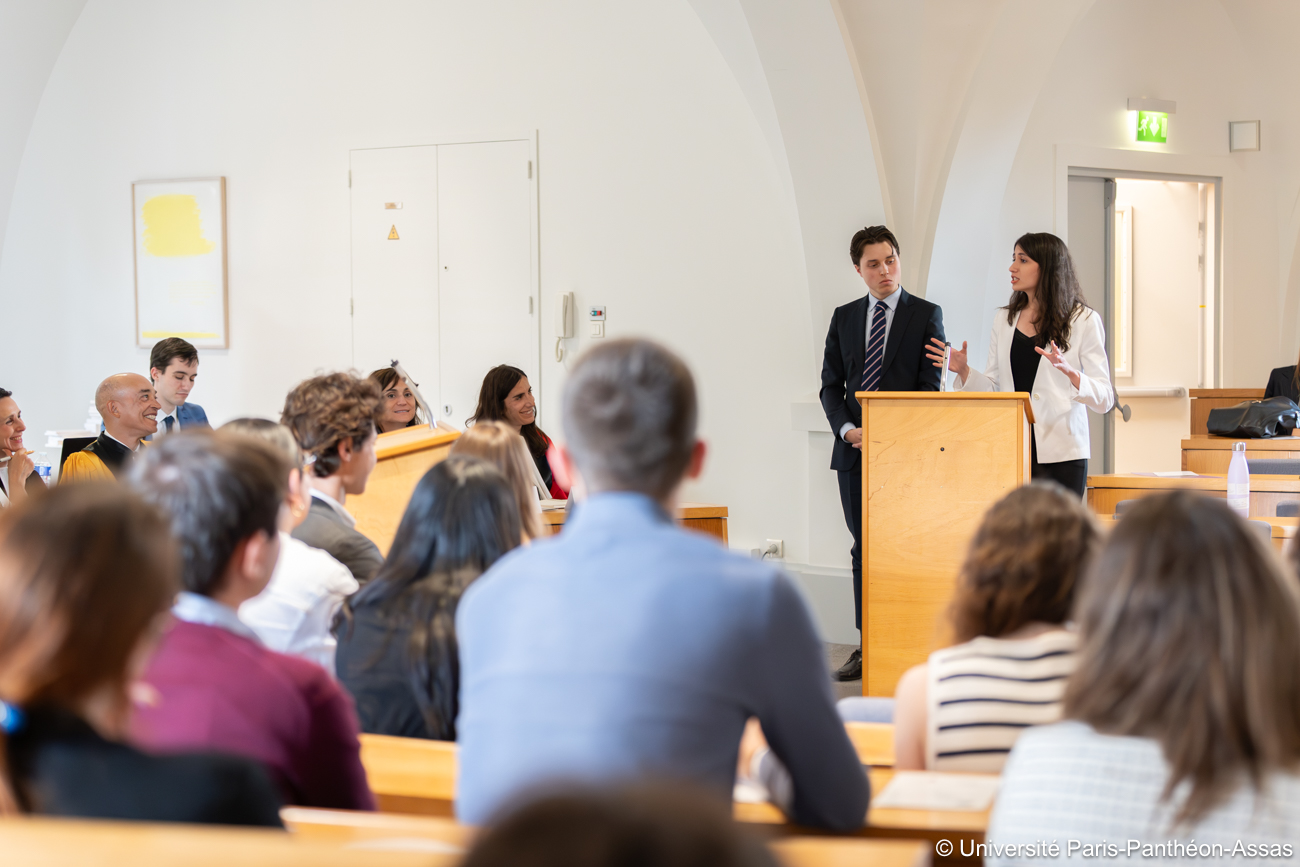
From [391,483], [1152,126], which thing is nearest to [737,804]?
[391,483]

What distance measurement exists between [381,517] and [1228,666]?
2838mm

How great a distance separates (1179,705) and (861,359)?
12.5 feet

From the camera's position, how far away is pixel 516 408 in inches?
197

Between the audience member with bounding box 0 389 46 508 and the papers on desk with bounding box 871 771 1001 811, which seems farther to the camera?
the audience member with bounding box 0 389 46 508

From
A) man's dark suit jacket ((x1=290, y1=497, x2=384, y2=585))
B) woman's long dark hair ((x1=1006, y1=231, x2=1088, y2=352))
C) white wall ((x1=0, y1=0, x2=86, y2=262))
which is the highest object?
white wall ((x1=0, y1=0, x2=86, y2=262))

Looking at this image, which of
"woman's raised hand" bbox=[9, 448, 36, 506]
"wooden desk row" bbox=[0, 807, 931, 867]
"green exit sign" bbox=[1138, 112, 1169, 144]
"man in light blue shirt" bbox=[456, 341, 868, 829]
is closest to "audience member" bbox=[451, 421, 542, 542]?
"man in light blue shirt" bbox=[456, 341, 868, 829]

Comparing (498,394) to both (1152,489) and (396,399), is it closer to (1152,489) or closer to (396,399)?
(396,399)

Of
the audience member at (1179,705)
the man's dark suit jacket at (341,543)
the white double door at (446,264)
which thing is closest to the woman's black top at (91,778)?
the audience member at (1179,705)

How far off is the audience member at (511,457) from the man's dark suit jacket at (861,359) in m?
2.07

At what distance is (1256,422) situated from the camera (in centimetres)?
561

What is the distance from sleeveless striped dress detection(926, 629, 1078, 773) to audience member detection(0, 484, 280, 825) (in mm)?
1022

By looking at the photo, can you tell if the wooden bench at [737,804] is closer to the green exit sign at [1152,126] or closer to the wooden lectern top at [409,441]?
the wooden lectern top at [409,441]

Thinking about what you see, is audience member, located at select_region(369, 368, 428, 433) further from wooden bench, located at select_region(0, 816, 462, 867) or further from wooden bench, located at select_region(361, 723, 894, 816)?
wooden bench, located at select_region(0, 816, 462, 867)

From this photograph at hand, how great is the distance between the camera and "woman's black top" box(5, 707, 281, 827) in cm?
101
